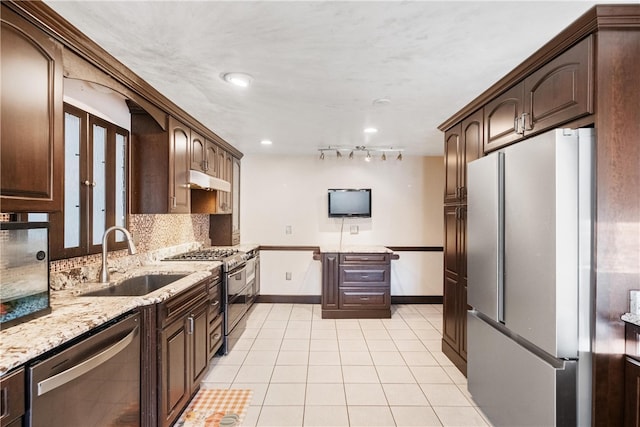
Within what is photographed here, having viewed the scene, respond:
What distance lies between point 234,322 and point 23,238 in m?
2.18

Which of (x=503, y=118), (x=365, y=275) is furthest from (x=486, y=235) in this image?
(x=365, y=275)

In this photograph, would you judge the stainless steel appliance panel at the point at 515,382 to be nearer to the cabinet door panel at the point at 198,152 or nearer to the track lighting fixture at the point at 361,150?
the track lighting fixture at the point at 361,150

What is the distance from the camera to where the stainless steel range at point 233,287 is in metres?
2.97

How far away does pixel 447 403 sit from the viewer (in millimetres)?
2260

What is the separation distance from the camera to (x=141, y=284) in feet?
7.63

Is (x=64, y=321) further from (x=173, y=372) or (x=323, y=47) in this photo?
(x=323, y=47)

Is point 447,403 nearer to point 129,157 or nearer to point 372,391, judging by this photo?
point 372,391

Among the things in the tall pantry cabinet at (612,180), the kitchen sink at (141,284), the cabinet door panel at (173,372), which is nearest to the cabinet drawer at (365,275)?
the kitchen sink at (141,284)

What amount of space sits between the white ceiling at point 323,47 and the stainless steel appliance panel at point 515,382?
157 centimetres

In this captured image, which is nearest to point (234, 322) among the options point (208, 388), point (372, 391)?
point (208, 388)

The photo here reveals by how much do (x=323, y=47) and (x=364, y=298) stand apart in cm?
320

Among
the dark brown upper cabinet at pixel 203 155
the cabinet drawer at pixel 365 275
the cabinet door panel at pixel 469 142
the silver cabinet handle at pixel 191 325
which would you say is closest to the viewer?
the silver cabinet handle at pixel 191 325

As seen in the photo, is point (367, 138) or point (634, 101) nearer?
point (634, 101)

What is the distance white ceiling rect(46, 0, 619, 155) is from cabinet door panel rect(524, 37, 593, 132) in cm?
14
